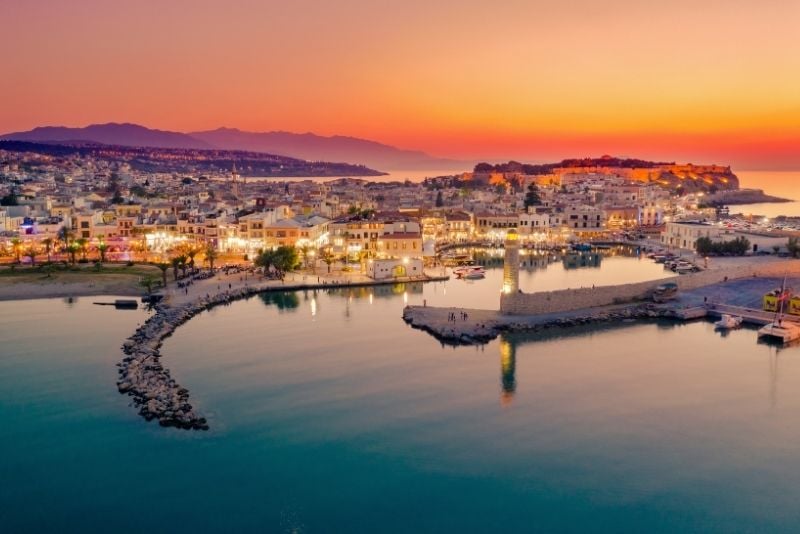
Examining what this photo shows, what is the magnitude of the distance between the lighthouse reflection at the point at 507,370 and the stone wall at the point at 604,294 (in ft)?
6.99

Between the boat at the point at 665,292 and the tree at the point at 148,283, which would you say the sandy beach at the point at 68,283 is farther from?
the boat at the point at 665,292

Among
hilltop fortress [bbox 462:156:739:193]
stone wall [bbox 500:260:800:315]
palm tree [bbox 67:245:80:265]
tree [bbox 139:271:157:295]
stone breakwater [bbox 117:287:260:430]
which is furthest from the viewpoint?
hilltop fortress [bbox 462:156:739:193]

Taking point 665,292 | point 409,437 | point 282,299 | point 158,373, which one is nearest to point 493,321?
point 665,292

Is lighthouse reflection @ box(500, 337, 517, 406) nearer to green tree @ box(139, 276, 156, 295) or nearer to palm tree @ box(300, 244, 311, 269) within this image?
green tree @ box(139, 276, 156, 295)

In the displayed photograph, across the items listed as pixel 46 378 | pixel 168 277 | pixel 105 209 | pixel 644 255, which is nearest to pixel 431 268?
pixel 168 277

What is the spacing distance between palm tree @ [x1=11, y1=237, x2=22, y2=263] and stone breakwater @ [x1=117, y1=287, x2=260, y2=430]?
14.6m

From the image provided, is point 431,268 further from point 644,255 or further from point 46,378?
point 46,378

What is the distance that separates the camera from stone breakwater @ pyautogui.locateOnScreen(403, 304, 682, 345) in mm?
19281

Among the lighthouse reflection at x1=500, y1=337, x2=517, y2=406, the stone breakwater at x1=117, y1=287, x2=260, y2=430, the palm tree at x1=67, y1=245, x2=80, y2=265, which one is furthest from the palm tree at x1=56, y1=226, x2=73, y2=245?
the lighthouse reflection at x1=500, y1=337, x2=517, y2=406

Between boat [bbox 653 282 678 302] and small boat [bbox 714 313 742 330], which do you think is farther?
boat [bbox 653 282 678 302]

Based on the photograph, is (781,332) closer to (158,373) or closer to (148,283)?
(158,373)

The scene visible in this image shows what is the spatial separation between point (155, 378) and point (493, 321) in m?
10.2

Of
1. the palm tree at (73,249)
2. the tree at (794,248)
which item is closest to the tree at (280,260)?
the palm tree at (73,249)

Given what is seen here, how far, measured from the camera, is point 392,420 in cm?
1341
